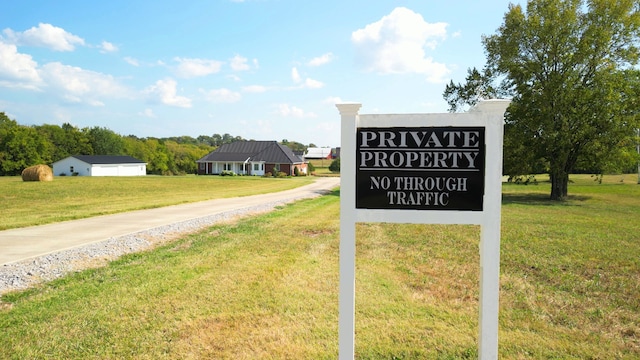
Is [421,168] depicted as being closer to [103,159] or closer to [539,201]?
[539,201]

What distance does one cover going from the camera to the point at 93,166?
181 feet

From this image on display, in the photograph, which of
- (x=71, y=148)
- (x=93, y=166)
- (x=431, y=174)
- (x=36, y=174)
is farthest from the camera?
(x=71, y=148)

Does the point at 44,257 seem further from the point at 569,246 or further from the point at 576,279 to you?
the point at 569,246

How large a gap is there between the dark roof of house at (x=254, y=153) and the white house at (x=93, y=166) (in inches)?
429

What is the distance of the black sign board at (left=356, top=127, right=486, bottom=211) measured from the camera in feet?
12.4

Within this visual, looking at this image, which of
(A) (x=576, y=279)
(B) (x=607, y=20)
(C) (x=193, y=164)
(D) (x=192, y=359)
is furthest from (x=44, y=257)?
(C) (x=193, y=164)

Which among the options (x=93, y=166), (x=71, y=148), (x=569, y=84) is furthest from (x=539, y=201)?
(x=71, y=148)

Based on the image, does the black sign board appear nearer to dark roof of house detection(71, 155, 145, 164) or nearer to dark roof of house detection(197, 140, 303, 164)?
dark roof of house detection(197, 140, 303, 164)

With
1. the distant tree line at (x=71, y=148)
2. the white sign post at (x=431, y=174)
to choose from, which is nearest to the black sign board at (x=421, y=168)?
the white sign post at (x=431, y=174)

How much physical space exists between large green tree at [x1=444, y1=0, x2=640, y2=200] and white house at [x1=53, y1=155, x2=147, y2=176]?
52301mm

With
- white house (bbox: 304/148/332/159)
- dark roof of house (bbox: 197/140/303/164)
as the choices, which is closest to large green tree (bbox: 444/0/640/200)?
dark roof of house (bbox: 197/140/303/164)

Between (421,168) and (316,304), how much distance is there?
3024 millimetres

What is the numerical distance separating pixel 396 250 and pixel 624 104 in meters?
21.6

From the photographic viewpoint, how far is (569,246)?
10.1 m
